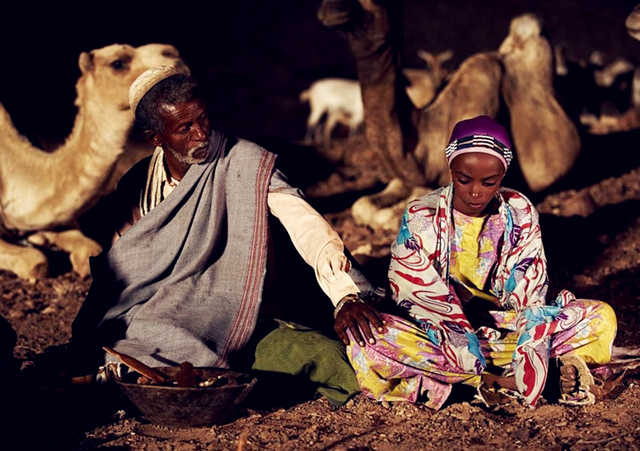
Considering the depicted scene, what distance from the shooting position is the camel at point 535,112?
819cm

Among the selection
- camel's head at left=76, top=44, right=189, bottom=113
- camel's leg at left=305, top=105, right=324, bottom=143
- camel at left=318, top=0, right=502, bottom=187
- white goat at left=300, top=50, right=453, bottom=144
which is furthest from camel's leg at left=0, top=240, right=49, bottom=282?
camel's leg at left=305, top=105, right=324, bottom=143

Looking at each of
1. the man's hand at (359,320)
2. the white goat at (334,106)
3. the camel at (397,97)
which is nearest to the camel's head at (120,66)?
the camel at (397,97)

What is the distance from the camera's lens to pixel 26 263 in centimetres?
694

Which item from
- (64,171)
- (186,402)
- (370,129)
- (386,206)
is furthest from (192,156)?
(386,206)

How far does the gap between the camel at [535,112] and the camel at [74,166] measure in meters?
3.15

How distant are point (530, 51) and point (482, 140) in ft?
15.0

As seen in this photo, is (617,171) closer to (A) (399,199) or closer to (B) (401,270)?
(A) (399,199)

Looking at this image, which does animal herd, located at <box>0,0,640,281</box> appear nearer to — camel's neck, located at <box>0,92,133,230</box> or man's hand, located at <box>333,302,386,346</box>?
camel's neck, located at <box>0,92,133,230</box>

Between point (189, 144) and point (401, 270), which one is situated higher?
point (189, 144)

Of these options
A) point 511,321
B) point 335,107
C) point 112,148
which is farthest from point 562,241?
point 335,107

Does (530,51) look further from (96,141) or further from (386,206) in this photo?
(96,141)

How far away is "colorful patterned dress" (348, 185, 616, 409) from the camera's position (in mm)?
4090

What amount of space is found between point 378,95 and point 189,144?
3.25m

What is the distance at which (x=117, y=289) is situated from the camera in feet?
15.2
